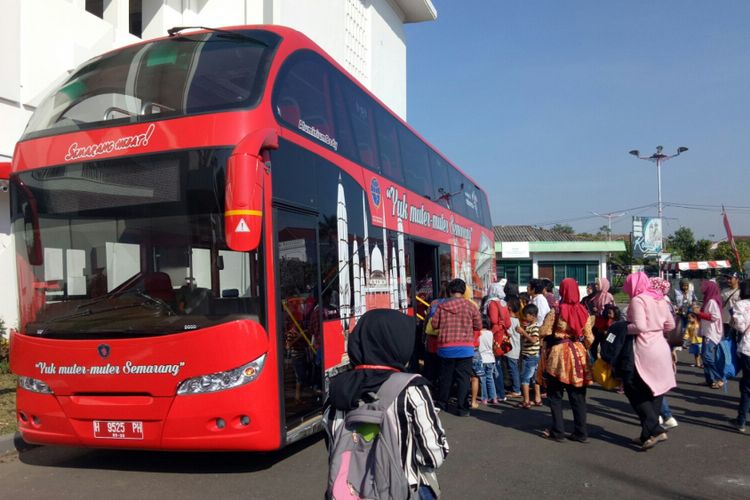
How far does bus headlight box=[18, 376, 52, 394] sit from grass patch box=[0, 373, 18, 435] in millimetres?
1688

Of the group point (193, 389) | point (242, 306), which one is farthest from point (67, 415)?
point (242, 306)

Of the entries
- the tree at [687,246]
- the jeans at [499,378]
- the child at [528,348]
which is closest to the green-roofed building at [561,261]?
the tree at [687,246]

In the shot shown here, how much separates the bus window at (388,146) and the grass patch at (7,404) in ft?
17.9

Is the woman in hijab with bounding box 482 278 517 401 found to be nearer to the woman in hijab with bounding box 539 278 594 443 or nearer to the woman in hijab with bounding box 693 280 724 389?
the woman in hijab with bounding box 539 278 594 443

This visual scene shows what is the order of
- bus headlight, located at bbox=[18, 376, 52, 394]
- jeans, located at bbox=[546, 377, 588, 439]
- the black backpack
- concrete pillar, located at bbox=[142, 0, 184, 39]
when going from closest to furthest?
bus headlight, located at bbox=[18, 376, 52, 394], the black backpack, jeans, located at bbox=[546, 377, 588, 439], concrete pillar, located at bbox=[142, 0, 184, 39]

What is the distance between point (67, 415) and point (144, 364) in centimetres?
92

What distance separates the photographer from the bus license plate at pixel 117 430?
229 inches

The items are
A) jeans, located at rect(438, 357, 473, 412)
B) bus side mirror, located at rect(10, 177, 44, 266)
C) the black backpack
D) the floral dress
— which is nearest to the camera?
bus side mirror, located at rect(10, 177, 44, 266)

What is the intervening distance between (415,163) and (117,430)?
699 cm

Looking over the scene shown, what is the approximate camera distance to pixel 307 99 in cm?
720

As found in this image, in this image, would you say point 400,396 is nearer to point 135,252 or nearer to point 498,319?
point 135,252

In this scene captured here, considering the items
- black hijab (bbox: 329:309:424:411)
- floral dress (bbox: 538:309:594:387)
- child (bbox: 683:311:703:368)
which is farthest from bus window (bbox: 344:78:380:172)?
child (bbox: 683:311:703:368)

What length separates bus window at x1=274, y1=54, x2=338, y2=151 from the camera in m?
6.60

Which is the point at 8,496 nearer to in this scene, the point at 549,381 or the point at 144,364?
the point at 144,364
